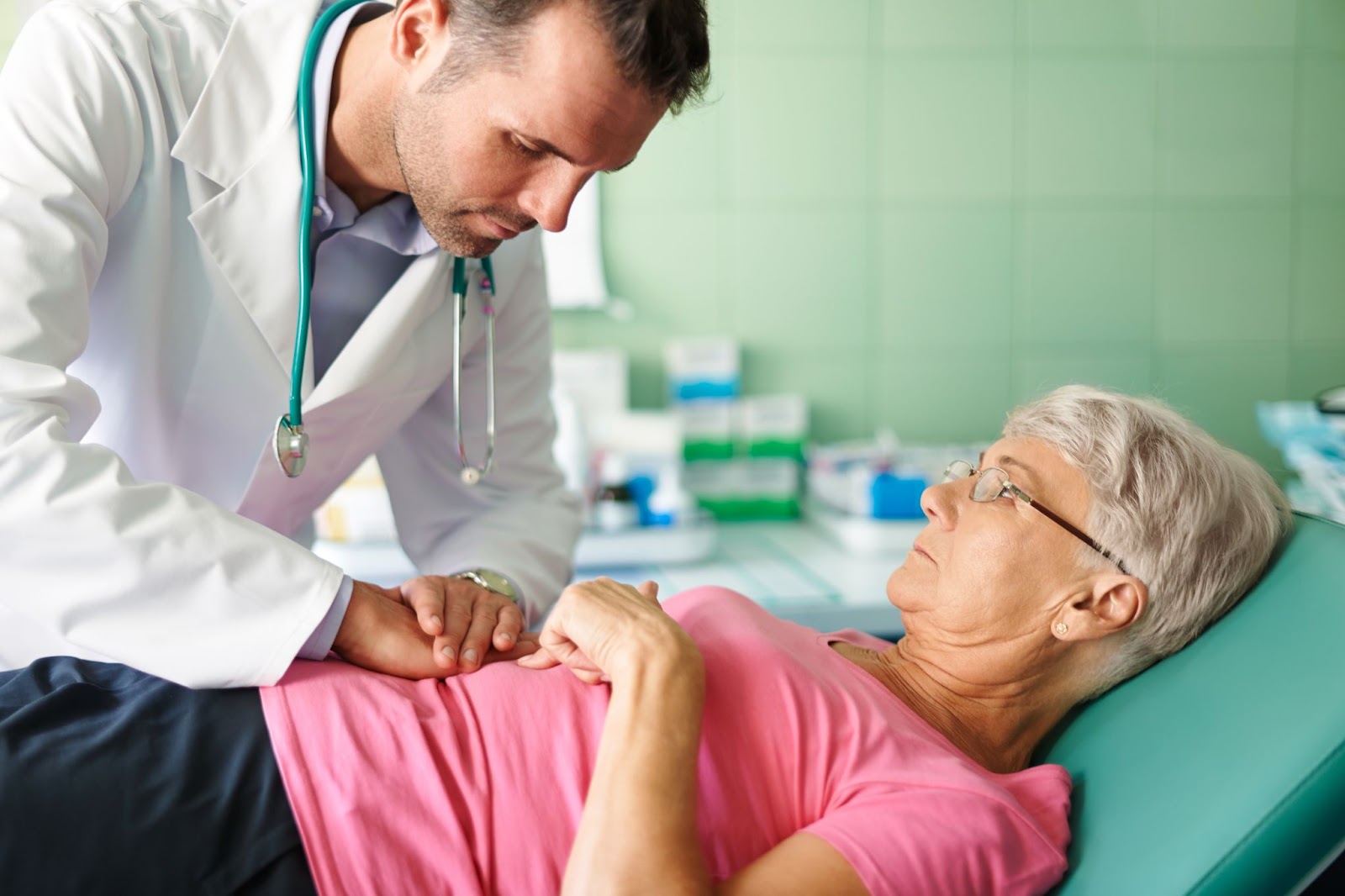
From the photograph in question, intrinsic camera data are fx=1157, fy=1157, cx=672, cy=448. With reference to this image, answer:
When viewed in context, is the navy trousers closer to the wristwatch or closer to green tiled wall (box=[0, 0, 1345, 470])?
the wristwatch

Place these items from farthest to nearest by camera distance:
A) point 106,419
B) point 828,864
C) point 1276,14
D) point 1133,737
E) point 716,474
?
1. point 1276,14
2. point 716,474
3. point 106,419
4. point 1133,737
5. point 828,864

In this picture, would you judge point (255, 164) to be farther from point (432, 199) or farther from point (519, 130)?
point (519, 130)

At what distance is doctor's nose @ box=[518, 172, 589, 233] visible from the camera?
1.29m

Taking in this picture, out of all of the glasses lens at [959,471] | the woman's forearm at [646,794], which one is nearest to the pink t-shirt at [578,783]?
the woman's forearm at [646,794]

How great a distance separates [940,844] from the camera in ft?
3.62

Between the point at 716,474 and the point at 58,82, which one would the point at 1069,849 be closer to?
the point at 58,82

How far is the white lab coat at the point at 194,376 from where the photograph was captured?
114 cm

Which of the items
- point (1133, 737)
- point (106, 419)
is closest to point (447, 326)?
point (106, 419)

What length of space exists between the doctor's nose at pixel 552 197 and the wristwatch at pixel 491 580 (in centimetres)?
47

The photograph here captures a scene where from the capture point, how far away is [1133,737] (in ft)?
4.24

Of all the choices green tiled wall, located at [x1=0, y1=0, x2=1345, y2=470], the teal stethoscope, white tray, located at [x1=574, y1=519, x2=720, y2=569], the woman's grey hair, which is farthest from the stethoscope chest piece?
green tiled wall, located at [x1=0, y1=0, x2=1345, y2=470]

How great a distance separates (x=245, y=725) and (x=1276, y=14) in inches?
131

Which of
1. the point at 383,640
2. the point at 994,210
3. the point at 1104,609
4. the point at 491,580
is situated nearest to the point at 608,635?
the point at 383,640

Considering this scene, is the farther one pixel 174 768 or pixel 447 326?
pixel 447 326
